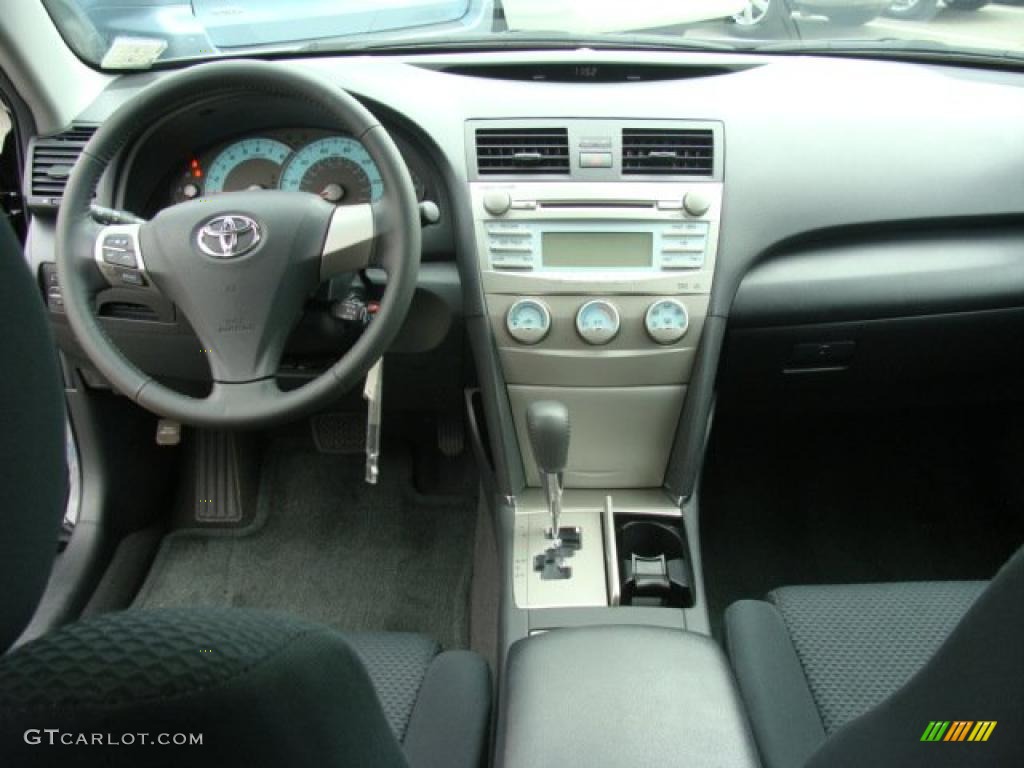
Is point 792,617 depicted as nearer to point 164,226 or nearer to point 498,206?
point 498,206

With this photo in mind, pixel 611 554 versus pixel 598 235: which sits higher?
pixel 598 235

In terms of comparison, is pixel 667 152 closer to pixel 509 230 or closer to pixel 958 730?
pixel 509 230

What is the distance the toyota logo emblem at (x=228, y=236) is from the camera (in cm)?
135

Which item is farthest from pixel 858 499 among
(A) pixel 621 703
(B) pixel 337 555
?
(A) pixel 621 703

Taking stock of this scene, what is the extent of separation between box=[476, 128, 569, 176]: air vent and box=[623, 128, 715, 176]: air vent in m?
0.11

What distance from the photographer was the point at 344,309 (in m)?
1.47

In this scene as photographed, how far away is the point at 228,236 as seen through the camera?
136cm

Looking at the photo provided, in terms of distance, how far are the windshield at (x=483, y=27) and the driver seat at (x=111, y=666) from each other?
1.39 metres

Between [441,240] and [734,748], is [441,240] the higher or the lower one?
the higher one

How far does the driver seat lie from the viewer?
496 millimetres

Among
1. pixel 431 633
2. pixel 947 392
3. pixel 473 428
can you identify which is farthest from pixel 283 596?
pixel 947 392

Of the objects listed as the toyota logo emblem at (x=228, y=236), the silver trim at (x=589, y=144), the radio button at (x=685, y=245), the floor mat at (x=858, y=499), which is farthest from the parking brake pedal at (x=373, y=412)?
the floor mat at (x=858, y=499)

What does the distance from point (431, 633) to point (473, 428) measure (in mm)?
498

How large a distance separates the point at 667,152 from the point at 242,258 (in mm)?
742
